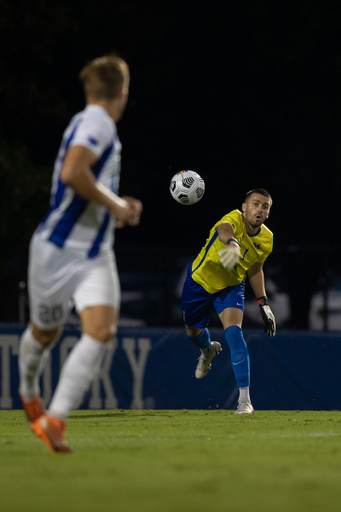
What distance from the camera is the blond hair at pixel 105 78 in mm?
5246

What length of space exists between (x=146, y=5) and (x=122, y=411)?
42.7ft

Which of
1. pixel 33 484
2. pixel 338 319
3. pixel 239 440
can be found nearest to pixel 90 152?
pixel 33 484

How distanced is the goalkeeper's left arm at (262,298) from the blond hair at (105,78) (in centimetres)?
402

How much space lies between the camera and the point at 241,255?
882cm

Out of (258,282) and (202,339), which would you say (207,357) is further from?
(258,282)

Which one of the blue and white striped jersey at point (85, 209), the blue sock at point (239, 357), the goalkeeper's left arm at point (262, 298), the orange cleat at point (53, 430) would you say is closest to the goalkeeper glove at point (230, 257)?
the blue sock at point (239, 357)

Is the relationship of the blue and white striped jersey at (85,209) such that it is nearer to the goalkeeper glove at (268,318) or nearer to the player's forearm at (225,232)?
the player's forearm at (225,232)

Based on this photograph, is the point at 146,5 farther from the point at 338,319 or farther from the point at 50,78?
the point at 338,319

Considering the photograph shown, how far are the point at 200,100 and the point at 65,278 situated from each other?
1611 cm

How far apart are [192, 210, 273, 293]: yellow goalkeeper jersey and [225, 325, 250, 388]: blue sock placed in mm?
561

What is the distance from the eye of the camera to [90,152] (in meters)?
5.04

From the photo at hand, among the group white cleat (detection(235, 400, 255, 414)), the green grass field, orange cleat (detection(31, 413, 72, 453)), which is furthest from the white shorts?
white cleat (detection(235, 400, 255, 414))

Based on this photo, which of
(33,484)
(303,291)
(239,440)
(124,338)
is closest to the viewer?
(33,484)

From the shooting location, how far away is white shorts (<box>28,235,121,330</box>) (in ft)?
16.9
